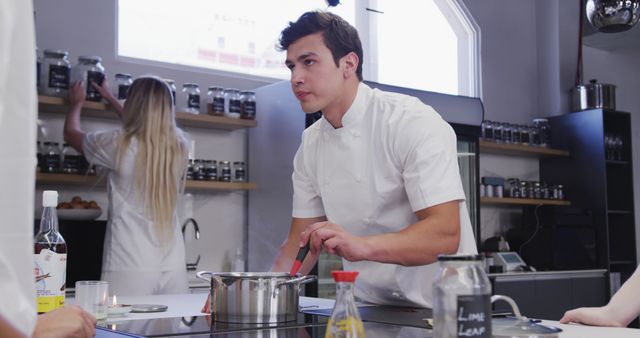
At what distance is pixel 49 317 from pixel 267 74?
329cm

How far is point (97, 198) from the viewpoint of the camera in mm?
3609

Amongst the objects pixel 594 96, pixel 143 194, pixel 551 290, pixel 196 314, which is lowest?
pixel 551 290

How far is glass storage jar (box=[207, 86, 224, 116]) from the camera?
385cm

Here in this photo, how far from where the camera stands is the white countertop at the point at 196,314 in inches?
52.0

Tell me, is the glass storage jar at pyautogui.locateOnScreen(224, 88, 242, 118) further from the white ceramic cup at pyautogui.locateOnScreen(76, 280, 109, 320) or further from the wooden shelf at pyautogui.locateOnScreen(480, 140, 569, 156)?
the white ceramic cup at pyautogui.locateOnScreen(76, 280, 109, 320)

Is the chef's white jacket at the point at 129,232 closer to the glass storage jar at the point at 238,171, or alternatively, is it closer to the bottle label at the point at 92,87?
the bottle label at the point at 92,87

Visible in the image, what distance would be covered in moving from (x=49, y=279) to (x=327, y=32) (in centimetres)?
105

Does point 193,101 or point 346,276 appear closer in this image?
point 346,276

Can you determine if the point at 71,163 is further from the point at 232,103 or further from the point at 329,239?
the point at 329,239

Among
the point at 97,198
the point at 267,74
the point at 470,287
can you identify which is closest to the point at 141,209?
the point at 97,198

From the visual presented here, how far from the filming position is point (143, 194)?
3.13m

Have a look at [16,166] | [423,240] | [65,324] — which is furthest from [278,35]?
[16,166]

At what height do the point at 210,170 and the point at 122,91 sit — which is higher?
the point at 122,91

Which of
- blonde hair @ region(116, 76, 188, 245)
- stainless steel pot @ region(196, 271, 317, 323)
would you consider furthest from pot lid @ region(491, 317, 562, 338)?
blonde hair @ region(116, 76, 188, 245)
